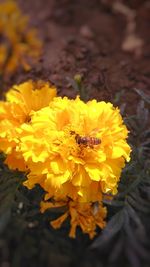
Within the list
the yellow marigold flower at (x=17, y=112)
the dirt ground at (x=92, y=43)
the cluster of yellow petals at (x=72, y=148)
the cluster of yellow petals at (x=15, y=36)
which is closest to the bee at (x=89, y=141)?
the cluster of yellow petals at (x=72, y=148)

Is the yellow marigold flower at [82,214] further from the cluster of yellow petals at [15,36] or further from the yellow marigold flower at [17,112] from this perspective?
the cluster of yellow petals at [15,36]

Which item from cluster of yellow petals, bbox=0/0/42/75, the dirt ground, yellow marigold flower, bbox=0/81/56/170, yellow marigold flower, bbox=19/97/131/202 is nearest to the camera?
yellow marigold flower, bbox=19/97/131/202

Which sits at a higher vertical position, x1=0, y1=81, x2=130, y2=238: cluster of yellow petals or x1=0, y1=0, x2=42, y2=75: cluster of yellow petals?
x1=0, y1=0, x2=42, y2=75: cluster of yellow petals

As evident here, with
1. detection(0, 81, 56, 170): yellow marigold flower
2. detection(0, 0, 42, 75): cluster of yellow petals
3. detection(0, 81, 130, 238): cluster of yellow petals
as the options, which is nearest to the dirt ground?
detection(0, 0, 42, 75): cluster of yellow petals

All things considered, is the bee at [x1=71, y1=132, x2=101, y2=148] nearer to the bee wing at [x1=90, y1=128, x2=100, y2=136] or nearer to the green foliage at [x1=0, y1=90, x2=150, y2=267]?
the bee wing at [x1=90, y1=128, x2=100, y2=136]

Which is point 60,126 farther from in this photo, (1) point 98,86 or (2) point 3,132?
(1) point 98,86

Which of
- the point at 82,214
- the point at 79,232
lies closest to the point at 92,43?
the point at 79,232
